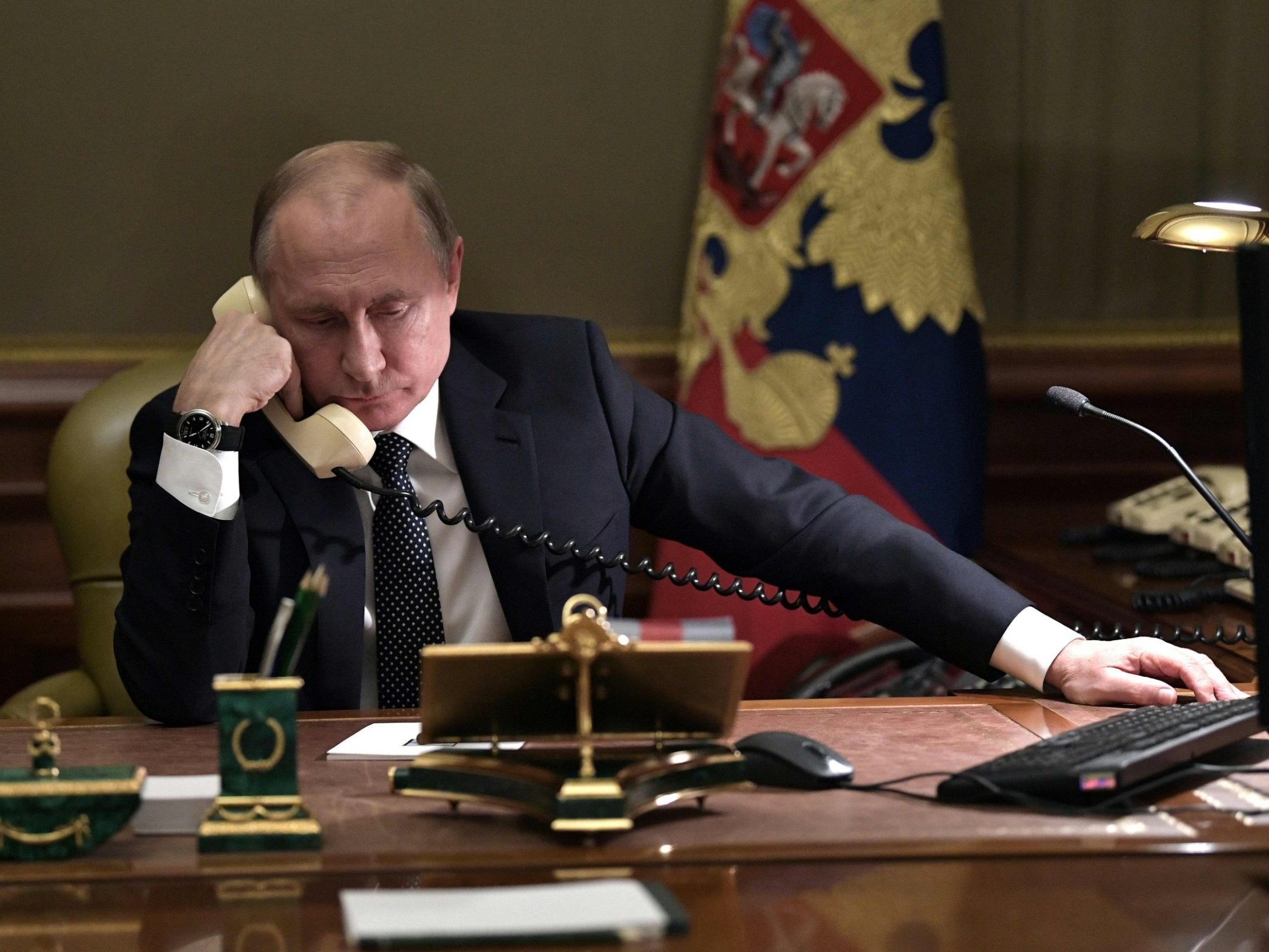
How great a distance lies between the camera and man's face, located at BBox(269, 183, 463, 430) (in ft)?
6.64

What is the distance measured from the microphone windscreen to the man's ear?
0.92m

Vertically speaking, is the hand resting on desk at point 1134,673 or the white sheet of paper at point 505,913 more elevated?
the white sheet of paper at point 505,913

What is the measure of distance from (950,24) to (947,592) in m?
1.77

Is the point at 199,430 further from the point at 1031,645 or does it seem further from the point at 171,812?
the point at 1031,645

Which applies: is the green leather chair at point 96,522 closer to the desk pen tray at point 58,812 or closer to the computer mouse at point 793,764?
the desk pen tray at point 58,812

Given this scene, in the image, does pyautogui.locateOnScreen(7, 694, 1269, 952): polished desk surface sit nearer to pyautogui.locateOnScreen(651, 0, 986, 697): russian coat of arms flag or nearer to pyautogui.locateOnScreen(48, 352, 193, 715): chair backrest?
pyautogui.locateOnScreen(48, 352, 193, 715): chair backrest

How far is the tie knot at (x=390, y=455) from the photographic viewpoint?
2.12 m

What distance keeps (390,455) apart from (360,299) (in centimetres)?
24

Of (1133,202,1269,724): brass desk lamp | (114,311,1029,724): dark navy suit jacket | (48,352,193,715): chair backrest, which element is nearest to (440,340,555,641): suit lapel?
(114,311,1029,724): dark navy suit jacket

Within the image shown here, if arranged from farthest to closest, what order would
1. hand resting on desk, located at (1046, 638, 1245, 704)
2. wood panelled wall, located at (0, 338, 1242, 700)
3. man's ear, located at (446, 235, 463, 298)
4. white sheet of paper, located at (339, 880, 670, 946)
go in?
1. wood panelled wall, located at (0, 338, 1242, 700)
2. man's ear, located at (446, 235, 463, 298)
3. hand resting on desk, located at (1046, 638, 1245, 704)
4. white sheet of paper, located at (339, 880, 670, 946)

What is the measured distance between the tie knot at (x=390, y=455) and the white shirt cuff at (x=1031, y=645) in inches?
34.7

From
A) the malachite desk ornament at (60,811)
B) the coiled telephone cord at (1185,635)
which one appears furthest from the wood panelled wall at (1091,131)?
the malachite desk ornament at (60,811)

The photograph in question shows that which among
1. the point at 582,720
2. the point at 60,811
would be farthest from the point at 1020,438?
the point at 60,811

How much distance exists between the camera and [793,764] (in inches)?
54.2
